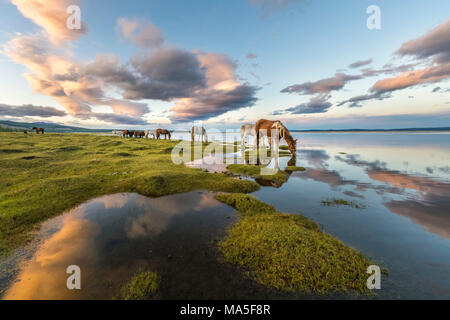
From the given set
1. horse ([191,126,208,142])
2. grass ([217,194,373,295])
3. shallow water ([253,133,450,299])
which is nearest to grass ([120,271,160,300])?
grass ([217,194,373,295])

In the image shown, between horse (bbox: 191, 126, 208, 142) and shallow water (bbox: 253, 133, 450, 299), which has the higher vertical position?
horse (bbox: 191, 126, 208, 142)

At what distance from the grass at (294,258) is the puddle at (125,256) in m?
0.61

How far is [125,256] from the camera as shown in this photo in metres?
6.16

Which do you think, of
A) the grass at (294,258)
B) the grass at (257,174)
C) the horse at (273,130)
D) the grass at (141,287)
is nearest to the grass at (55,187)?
the grass at (257,174)

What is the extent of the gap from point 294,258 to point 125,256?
20.9 feet

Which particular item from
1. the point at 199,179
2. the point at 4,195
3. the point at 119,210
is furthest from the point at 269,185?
the point at 4,195

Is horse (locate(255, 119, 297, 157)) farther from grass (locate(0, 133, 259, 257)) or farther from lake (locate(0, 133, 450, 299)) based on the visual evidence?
lake (locate(0, 133, 450, 299))

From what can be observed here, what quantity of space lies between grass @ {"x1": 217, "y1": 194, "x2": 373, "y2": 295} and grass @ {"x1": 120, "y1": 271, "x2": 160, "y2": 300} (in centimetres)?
256

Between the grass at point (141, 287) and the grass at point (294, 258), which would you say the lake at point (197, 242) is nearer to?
the grass at point (141, 287)

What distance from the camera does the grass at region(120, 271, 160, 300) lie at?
4629mm

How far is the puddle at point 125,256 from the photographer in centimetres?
485
